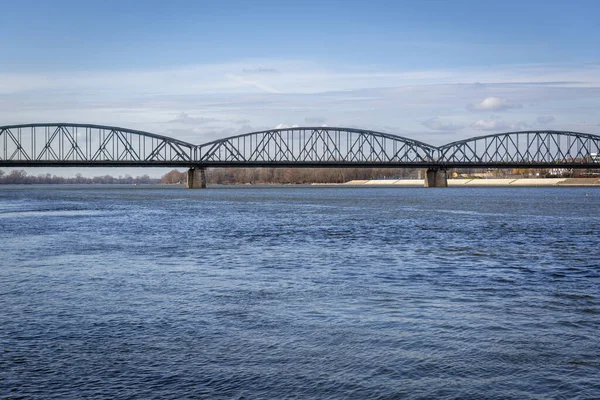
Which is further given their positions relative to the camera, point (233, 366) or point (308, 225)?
point (308, 225)

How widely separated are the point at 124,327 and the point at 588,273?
14.9m

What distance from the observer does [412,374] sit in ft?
36.1

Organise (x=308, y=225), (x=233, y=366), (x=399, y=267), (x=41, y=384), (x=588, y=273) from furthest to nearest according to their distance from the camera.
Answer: (x=308, y=225)
(x=399, y=267)
(x=588, y=273)
(x=233, y=366)
(x=41, y=384)

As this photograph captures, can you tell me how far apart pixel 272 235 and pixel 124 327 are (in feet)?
81.1

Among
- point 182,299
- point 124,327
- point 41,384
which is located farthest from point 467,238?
point 41,384

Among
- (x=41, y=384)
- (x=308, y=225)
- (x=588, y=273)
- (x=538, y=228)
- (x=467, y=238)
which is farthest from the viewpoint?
(x=308, y=225)

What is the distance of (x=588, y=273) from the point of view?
22.4 meters

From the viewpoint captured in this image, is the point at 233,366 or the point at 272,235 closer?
the point at 233,366

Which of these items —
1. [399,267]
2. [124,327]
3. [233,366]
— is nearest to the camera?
[233,366]

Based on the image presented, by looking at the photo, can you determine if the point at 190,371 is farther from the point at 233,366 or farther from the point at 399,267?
the point at 399,267

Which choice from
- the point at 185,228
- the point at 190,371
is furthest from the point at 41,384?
the point at 185,228

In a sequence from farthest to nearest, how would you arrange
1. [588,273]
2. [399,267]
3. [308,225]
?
[308,225] < [399,267] < [588,273]

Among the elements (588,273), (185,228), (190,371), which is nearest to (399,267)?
(588,273)

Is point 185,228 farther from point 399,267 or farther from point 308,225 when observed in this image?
point 399,267
